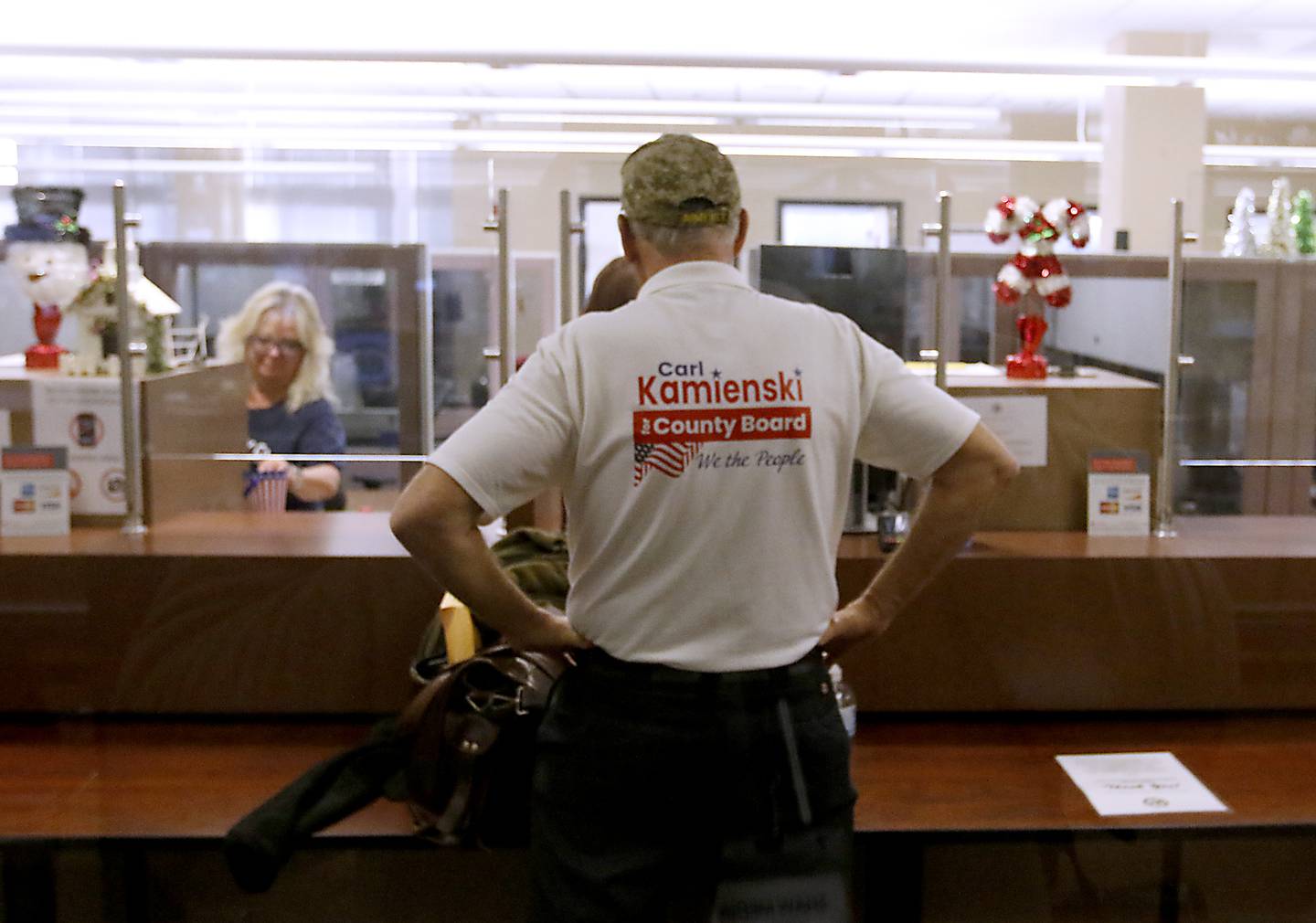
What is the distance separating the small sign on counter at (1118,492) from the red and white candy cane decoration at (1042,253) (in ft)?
1.36

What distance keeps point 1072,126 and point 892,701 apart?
5.17m

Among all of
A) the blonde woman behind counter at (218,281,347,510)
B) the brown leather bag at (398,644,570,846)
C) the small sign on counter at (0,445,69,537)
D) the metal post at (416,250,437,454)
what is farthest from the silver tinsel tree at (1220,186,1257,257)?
the small sign on counter at (0,445,69,537)

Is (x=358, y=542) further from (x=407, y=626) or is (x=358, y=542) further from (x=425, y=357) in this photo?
(x=425, y=357)

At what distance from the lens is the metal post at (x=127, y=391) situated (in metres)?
2.20

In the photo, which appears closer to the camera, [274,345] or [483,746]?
[483,746]

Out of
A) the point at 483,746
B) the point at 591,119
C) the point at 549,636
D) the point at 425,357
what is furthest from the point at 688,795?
the point at 591,119

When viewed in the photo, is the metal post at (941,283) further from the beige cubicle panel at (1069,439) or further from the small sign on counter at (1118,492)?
the small sign on counter at (1118,492)

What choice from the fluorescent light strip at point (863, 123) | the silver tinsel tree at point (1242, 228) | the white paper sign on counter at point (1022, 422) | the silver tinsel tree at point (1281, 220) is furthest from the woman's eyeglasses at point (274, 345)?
the fluorescent light strip at point (863, 123)

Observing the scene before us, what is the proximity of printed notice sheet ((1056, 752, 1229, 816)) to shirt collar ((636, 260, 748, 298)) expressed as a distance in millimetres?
972

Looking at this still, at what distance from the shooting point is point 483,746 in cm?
159

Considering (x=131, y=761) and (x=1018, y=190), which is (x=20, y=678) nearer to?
(x=131, y=761)

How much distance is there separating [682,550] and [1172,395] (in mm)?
1290

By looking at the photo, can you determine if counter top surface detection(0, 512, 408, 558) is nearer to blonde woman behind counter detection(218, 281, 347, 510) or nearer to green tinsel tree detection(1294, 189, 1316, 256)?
blonde woman behind counter detection(218, 281, 347, 510)

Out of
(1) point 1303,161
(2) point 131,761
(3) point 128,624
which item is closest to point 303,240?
(3) point 128,624
